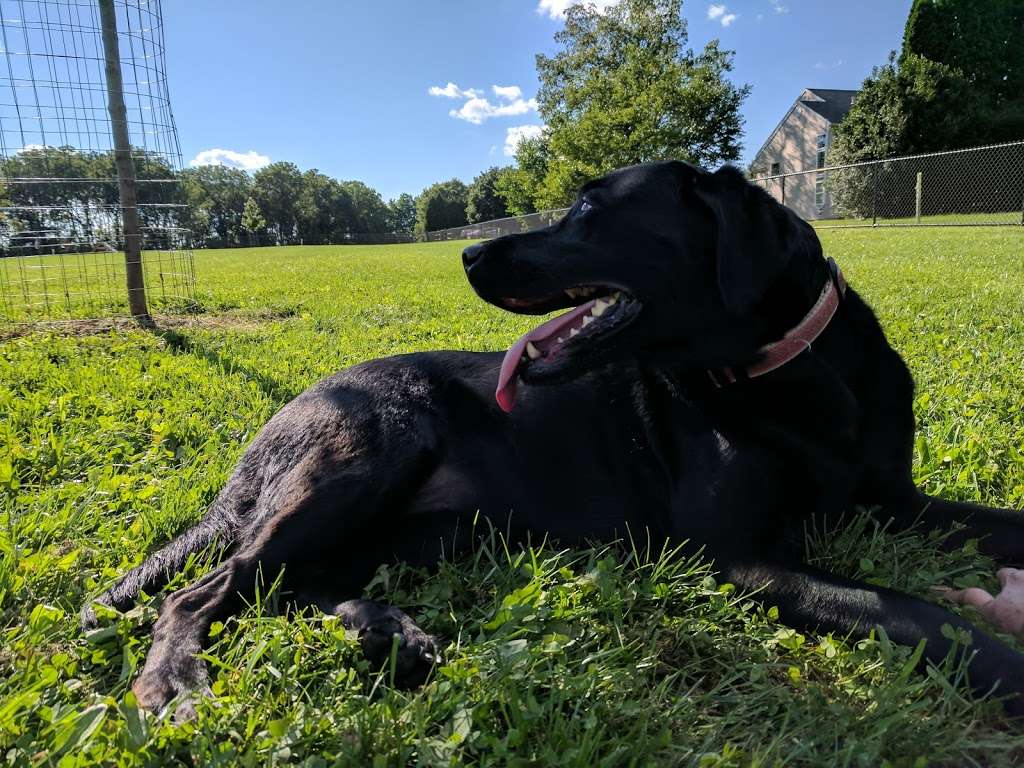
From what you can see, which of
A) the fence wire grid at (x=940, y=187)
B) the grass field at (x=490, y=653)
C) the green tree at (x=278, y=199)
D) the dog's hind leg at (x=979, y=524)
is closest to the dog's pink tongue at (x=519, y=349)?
the grass field at (x=490, y=653)

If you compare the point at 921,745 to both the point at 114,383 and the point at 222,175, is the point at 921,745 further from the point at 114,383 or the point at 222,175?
the point at 222,175

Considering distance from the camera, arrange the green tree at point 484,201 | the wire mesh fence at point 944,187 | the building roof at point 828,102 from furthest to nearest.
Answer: the green tree at point 484,201 < the building roof at point 828,102 < the wire mesh fence at point 944,187

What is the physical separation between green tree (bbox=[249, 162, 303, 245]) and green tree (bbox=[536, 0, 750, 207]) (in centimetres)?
6104

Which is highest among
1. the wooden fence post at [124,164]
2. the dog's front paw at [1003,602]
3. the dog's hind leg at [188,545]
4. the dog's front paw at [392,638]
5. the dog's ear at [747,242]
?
the wooden fence post at [124,164]

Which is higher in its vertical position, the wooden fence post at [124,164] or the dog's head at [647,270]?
the wooden fence post at [124,164]

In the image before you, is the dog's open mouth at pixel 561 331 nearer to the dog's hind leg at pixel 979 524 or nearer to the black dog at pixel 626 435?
the black dog at pixel 626 435

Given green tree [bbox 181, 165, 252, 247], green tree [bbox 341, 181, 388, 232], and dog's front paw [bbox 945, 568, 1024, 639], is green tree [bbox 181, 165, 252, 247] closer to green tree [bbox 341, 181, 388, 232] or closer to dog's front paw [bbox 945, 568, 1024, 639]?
green tree [bbox 341, 181, 388, 232]

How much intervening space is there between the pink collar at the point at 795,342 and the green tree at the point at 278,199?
9141 cm

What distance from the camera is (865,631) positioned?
A: 4.86 ft

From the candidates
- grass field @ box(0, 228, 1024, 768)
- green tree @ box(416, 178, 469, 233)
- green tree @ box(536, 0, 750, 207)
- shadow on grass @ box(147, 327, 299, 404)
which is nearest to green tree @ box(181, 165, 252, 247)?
A: green tree @ box(416, 178, 469, 233)

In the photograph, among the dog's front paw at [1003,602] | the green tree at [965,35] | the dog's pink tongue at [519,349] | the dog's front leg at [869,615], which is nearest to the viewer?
the dog's front leg at [869,615]

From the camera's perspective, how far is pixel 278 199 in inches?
3477

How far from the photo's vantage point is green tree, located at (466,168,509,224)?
8106 centimetres

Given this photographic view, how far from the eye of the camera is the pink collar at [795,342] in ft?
5.98
